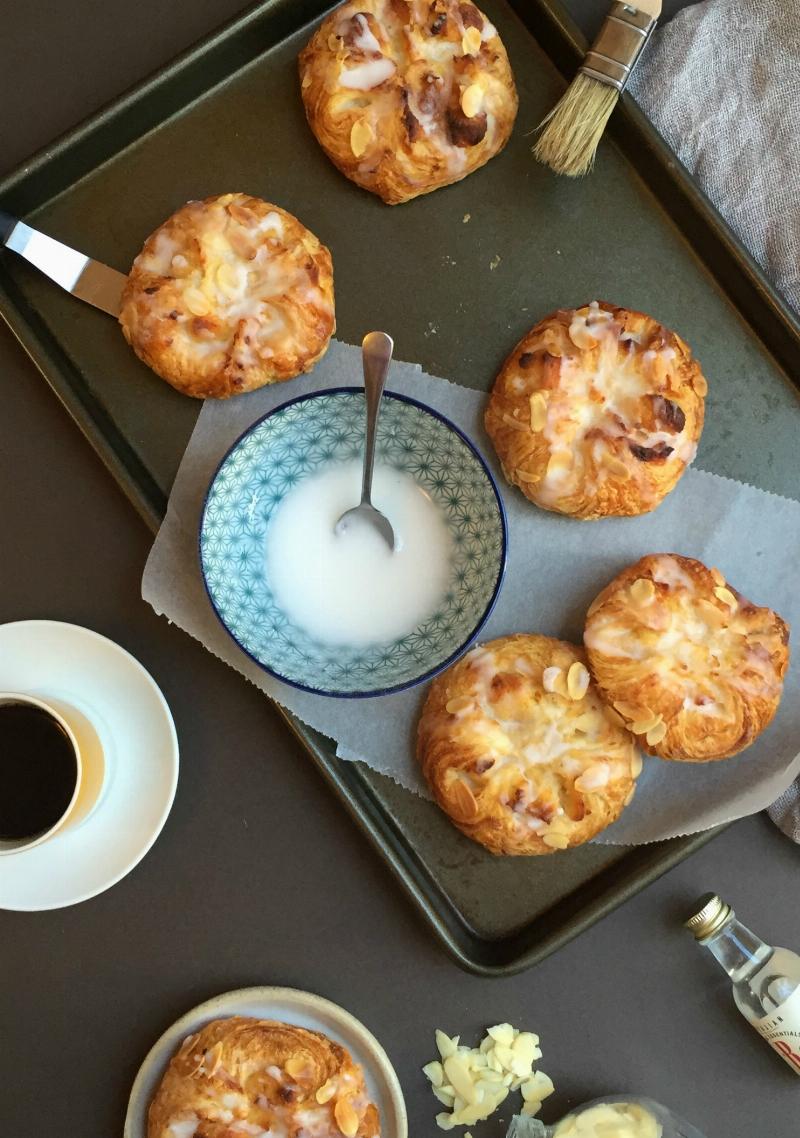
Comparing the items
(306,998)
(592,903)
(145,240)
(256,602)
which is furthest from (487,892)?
(145,240)

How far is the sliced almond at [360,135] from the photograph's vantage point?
178cm

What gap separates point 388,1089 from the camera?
6.06ft

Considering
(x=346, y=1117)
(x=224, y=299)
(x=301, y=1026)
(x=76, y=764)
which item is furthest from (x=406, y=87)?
(x=346, y=1117)

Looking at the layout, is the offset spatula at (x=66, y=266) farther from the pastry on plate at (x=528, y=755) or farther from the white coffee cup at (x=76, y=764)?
the pastry on plate at (x=528, y=755)

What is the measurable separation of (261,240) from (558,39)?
0.65 metres

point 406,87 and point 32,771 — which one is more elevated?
point 406,87

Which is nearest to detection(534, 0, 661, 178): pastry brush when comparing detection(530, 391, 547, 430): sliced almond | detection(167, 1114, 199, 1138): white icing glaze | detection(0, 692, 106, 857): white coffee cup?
detection(530, 391, 547, 430): sliced almond

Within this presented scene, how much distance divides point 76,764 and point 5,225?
94 cm

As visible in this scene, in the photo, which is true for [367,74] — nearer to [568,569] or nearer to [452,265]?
[452,265]

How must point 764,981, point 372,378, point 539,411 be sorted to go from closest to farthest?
point 372,378
point 539,411
point 764,981

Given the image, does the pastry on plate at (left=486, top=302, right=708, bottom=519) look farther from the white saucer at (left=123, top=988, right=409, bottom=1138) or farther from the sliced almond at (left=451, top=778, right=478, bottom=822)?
the white saucer at (left=123, top=988, right=409, bottom=1138)

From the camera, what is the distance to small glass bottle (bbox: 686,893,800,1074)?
1828 millimetres

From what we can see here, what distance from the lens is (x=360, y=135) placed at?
5.85 feet

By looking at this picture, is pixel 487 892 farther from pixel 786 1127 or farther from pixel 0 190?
pixel 0 190
